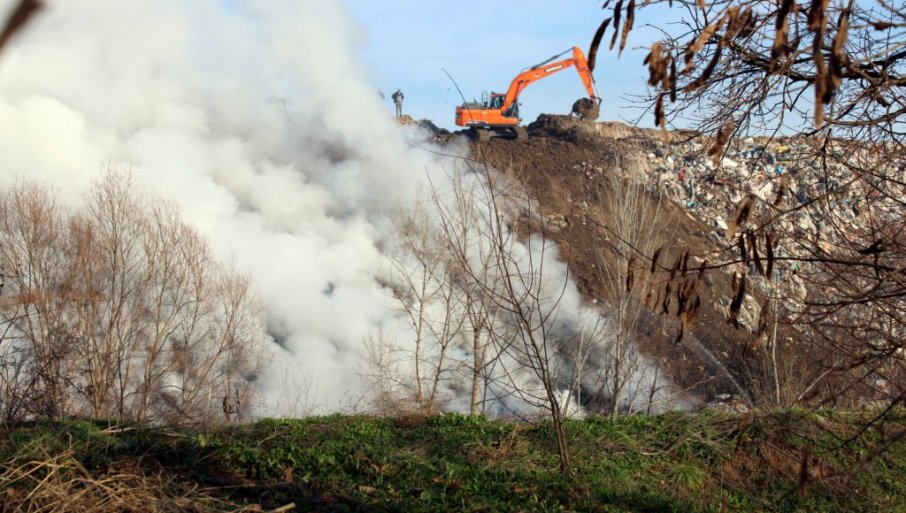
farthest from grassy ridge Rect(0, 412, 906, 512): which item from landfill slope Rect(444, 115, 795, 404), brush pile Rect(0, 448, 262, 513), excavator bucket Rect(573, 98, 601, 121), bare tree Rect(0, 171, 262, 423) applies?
excavator bucket Rect(573, 98, 601, 121)

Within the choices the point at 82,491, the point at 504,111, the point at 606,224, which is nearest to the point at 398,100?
the point at 504,111

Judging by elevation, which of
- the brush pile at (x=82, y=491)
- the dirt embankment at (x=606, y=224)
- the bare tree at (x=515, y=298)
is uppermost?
the dirt embankment at (x=606, y=224)

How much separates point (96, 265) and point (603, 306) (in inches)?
437

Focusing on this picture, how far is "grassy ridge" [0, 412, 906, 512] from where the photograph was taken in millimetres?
4855

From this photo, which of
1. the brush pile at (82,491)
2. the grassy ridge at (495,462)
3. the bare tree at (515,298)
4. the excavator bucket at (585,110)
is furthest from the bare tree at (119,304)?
the excavator bucket at (585,110)

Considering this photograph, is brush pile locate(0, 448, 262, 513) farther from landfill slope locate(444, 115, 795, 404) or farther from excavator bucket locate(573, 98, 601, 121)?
excavator bucket locate(573, 98, 601, 121)

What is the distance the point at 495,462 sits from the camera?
6809 mm

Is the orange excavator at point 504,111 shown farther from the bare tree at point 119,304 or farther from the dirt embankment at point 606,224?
the bare tree at point 119,304

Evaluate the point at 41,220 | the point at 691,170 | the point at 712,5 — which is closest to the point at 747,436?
the point at 712,5

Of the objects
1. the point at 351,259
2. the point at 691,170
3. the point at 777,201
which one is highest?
the point at 691,170

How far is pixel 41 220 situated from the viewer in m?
14.2

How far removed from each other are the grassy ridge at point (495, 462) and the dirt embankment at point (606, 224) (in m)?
3.71

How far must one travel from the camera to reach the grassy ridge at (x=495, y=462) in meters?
4.86

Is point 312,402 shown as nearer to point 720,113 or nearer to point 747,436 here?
point 747,436
